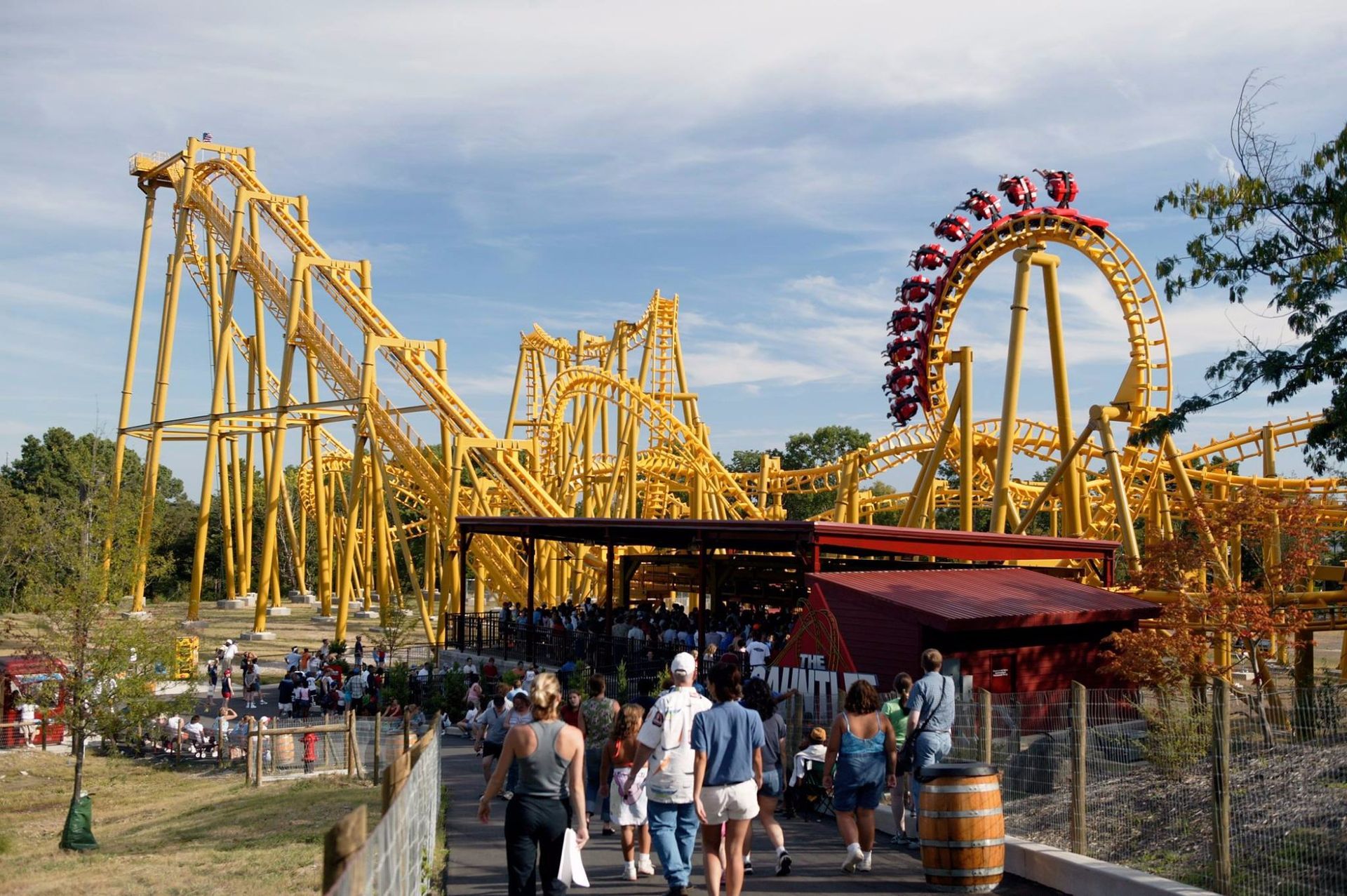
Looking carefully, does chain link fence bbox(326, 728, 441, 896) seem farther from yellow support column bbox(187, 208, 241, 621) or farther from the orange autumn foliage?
yellow support column bbox(187, 208, 241, 621)

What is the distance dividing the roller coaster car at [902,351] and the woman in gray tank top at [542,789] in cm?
2107

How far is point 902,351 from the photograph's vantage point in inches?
1063

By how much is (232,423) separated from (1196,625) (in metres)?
32.5

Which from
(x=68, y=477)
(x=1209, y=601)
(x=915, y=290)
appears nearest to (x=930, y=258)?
(x=915, y=290)

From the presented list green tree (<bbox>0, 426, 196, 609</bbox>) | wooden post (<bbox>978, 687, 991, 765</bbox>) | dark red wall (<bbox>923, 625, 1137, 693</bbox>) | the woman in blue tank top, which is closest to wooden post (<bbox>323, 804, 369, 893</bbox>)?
the woman in blue tank top

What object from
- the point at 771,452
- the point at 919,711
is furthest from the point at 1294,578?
the point at 771,452

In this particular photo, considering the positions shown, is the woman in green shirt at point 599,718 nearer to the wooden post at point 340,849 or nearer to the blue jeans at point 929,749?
the blue jeans at point 929,749

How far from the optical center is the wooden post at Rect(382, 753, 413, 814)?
5379 mm

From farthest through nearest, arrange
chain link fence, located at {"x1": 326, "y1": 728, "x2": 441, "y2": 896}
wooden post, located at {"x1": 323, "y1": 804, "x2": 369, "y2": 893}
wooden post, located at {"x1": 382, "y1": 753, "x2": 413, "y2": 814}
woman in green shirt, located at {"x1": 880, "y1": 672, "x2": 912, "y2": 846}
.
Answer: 1. woman in green shirt, located at {"x1": 880, "y1": 672, "x2": 912, "y2": 846}
2. wooden post, located at {"x1": 382, "y1": 753, "x2": 413, "y2": 814}
3. chain link fence, located at {"x1": 326, "y1": 728, "x2": 441, "y2": 896}
4. wooden post, located at {"x1": 323, "y1": 804, "x2": 369, "y2": 893}

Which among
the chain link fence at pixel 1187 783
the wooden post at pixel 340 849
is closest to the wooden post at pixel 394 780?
the wooden post at pixel 340 849

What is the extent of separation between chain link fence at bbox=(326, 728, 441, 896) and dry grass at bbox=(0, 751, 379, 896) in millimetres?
2147

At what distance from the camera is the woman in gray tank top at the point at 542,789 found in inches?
254

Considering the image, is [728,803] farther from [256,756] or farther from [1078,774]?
[256,756]

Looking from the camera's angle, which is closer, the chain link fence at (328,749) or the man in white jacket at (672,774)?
the man in white jacket at (672,774)
